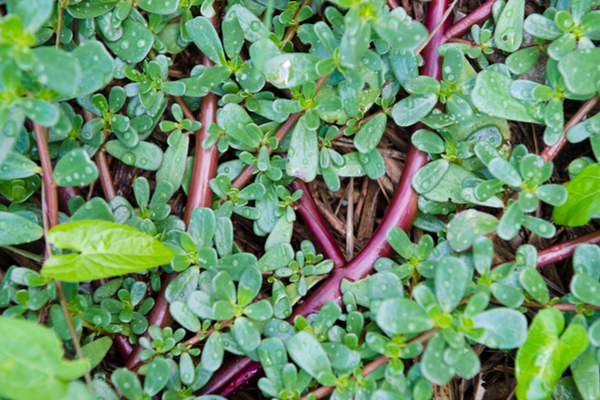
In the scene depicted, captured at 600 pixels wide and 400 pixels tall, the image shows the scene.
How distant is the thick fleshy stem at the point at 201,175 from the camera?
1994 mm

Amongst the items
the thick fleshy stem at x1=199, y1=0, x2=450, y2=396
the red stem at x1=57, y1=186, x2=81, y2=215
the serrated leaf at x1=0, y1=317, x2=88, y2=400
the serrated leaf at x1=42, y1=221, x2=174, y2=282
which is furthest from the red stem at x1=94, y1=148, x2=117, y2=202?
the thick fleshy stem at x1=199, y1=0, x2=450, y2=396

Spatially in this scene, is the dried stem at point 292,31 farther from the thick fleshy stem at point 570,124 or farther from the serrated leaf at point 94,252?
the thick fleshy stem at point 570,124

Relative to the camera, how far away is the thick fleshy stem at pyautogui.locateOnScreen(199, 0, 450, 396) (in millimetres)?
1985

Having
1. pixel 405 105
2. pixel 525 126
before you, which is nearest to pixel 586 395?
pixel 525 126

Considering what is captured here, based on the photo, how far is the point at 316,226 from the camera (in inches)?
83.7

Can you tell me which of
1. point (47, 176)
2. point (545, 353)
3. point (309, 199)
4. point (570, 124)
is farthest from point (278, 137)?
point (545, 353)

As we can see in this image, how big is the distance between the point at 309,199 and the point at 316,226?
0.44 feet

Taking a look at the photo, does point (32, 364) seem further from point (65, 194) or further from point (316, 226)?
point (316, 226)

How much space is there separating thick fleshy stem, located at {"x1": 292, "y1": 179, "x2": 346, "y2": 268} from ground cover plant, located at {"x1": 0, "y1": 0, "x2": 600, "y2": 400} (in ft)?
0.05

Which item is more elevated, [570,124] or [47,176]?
[47,176]

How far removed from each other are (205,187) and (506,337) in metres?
1.38

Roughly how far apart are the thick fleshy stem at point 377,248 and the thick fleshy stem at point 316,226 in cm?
8

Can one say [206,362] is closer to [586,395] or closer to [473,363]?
[473,363]

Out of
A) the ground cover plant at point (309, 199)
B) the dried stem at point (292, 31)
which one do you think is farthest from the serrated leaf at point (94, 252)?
the dried stem at point (292, 31)
